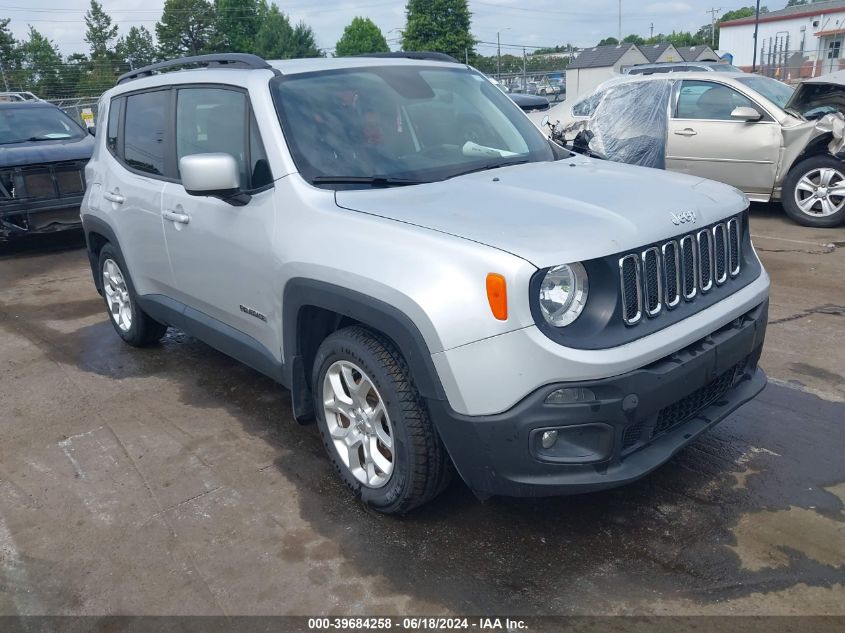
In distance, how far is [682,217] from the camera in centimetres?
306

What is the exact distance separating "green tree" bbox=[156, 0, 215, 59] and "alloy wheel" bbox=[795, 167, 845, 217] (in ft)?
258

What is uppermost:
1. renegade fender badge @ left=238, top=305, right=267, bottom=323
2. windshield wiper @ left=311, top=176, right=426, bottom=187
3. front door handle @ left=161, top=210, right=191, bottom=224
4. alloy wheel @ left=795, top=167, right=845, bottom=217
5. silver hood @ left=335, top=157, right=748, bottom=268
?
windshield wiper @ left=311, top=176, right=426, bottom=187

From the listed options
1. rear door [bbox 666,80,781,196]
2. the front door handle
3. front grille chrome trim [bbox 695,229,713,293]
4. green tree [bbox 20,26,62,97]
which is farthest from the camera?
green tree [bbox 20,26,62,97]

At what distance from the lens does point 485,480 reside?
9.32ft

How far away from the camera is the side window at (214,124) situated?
381 centimetres

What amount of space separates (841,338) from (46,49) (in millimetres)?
73262

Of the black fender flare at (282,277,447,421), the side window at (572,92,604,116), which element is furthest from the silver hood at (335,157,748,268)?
the side window at (572,92,604,116)

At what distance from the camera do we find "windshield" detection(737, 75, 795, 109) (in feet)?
30.3

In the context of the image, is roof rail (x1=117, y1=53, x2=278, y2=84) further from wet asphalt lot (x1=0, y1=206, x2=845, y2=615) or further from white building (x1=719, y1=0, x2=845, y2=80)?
white building (x1=719, y1=0, x2=845, y2=80)

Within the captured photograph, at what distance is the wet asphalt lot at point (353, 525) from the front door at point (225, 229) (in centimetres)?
68

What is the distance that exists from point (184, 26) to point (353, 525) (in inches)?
3358

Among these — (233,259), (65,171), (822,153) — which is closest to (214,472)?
(233,259)

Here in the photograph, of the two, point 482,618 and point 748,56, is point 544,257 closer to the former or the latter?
point 482,618

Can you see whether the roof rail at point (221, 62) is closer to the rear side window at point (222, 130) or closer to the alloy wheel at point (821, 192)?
the rear side window at point (222, 130)
